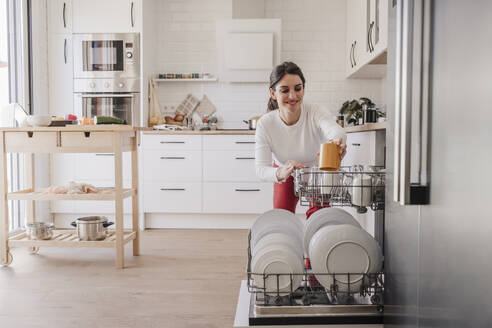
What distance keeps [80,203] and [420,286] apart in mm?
3821

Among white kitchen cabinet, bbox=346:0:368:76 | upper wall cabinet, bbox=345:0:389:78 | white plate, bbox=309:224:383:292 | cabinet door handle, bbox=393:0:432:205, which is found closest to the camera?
cabinet door handle, bbox=393:0:432:205

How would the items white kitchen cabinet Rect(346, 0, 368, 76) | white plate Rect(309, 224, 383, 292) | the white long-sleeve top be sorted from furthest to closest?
white kitchen cabinet Rect(346, 0, 368, 76) < the white long-sleeve top < white plate Rect(309, 224, 383, 292)

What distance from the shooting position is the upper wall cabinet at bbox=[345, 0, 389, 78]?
10.5 feet

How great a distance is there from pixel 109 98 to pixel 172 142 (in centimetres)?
85

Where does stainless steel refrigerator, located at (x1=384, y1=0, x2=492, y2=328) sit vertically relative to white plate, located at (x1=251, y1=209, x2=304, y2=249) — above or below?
above

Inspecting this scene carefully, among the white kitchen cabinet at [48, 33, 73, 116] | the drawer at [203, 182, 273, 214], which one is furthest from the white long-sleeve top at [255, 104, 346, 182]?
the white kitchen cabinet at [48, 33, 73, 116]

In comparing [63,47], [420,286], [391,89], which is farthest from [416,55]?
[63,47]

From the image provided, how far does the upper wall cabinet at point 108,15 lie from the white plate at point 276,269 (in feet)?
11.5

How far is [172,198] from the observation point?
415cm

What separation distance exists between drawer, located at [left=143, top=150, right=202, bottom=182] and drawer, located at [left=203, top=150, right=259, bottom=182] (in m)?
0.09

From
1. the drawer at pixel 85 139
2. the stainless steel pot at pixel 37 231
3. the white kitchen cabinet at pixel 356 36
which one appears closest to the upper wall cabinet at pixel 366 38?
the white kitchen cabinet at pixel 356 36

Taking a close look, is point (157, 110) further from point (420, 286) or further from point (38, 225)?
point (420, 286)

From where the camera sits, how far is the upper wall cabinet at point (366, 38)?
3.19 meters

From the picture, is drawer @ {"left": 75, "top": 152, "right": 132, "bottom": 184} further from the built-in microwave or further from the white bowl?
the white bowl
